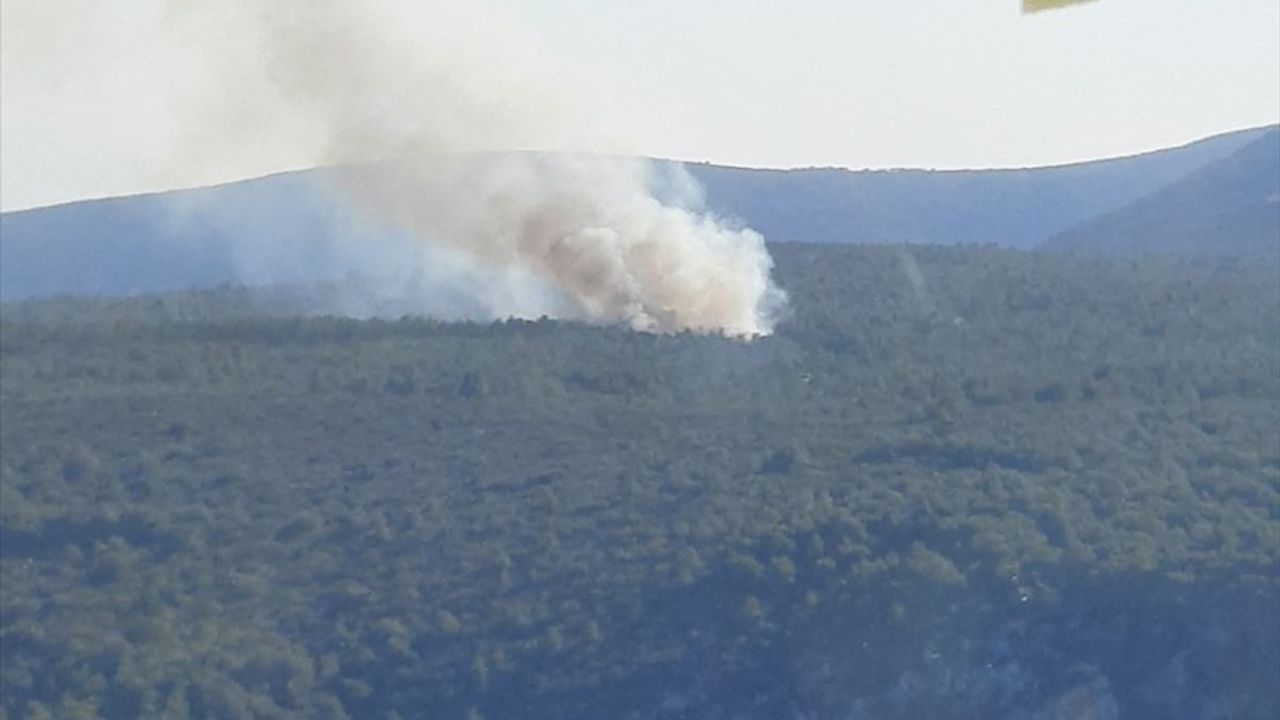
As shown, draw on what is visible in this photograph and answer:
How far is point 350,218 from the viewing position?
331ft

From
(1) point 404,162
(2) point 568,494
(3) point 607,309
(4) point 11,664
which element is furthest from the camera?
(1) point 404,162

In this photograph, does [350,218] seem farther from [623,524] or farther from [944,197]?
[623,524]

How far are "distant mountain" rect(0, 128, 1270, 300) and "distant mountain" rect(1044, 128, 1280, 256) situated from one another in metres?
12.5

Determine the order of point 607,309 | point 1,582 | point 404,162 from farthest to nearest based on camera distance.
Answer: point 404,162
point 607,309
point 1,582

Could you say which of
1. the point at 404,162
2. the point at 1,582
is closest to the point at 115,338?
the point at 1,582

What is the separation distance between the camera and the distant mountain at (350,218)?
113062mm

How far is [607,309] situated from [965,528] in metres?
27.2

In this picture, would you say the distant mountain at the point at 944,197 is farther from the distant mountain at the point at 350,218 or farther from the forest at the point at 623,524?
the forest at the point at 623,524

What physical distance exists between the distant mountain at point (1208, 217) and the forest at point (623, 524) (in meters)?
31.7

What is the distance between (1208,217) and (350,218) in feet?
113

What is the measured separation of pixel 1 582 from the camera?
1726 inches

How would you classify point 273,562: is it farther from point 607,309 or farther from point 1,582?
point 607,309

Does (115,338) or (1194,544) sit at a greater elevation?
(115,338)

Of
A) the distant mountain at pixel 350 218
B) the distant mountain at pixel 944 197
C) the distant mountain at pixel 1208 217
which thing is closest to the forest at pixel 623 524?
the distant mountain at pixel 1208 217
